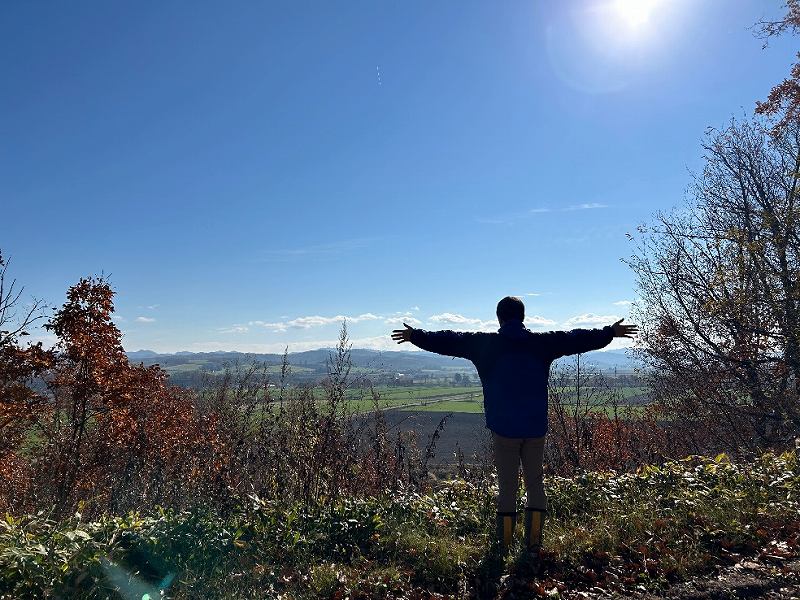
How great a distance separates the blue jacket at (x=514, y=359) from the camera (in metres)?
4.17

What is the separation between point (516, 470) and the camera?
14.0 feet

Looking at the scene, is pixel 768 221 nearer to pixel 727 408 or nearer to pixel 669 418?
pixel 727 408

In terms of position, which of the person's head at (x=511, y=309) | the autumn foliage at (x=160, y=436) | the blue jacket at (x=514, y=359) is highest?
the person's head at (x=511, y=309)

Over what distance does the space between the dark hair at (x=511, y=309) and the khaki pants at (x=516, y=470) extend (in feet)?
3.57

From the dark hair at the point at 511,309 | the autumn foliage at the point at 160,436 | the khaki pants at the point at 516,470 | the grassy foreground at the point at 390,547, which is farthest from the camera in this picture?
the autumn foliage at the point at 160,436

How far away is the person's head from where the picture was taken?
445cm

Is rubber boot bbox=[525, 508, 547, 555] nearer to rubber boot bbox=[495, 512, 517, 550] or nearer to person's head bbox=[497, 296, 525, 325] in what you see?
rubber boot bbox=[495, 512, 517, 550]

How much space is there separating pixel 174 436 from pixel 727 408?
54.3ft

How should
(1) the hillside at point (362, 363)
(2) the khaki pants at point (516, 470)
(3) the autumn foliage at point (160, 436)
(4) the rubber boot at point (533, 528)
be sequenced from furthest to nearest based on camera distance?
(1) the hillside at point (362, 363), (3) the autumn foliage at point (160, 436), (2) the khaki pants at point (516, 470), (4) the rubber boot at point (533, 528)

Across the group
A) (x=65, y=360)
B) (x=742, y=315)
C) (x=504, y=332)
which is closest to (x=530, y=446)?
(x=504, y=332)

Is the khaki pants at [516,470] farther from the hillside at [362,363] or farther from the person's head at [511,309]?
the hillside at [362,363]

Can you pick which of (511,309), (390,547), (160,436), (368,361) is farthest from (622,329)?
(160,436)

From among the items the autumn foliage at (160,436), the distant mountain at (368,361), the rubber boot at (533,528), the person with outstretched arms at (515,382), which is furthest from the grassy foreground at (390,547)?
the distant mountain at (368,361)

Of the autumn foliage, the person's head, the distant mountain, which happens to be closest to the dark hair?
the person's head
